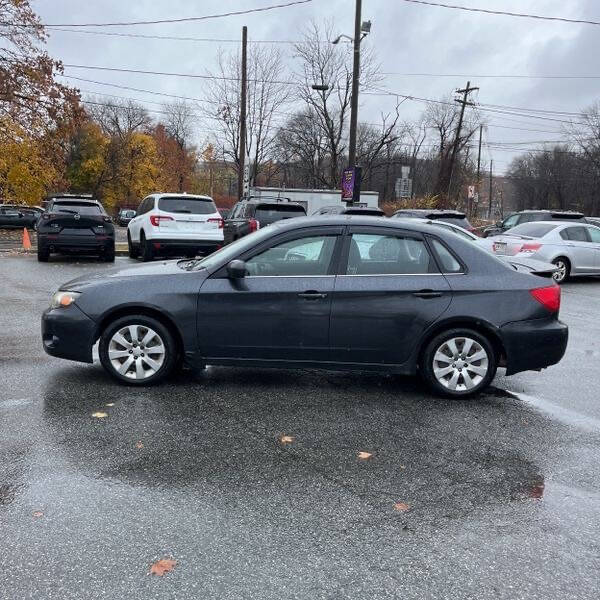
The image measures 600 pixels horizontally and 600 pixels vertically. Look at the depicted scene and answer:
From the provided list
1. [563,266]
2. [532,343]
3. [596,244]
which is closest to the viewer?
[532,343]

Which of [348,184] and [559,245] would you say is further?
[348,184]

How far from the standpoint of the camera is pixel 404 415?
4.98 meters

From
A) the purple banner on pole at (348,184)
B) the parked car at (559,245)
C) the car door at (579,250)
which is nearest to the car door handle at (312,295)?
the parked car at (559,245)

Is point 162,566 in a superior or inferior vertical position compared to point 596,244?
inferior

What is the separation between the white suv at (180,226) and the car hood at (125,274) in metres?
8.17

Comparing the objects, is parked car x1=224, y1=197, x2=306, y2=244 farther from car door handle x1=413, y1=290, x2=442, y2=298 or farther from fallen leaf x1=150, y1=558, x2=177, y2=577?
fallen leaf x1=150, y1=558, x2=177, y2=577

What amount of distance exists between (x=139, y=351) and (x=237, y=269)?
3.85 feet

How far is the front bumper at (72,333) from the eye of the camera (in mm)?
5328

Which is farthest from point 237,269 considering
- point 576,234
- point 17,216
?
point 17,216

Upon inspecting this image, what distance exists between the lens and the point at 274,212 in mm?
15398

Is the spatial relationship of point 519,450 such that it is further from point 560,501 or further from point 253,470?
point 253,470

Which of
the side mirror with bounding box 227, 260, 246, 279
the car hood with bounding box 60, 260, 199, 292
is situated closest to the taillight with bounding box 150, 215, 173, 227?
the car hood with bounding box 60, 260, 199, 292

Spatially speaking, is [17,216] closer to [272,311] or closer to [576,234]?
[576,234]

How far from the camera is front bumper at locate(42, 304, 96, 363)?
210 inches
